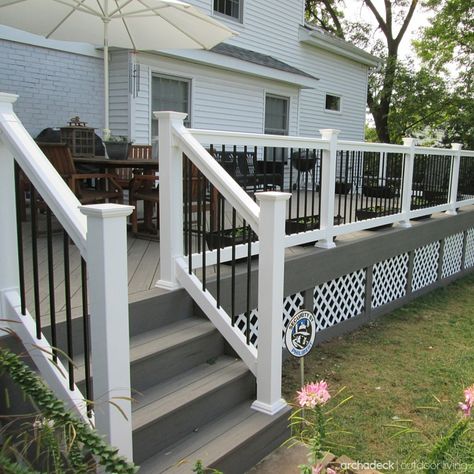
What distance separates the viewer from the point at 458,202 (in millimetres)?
7215

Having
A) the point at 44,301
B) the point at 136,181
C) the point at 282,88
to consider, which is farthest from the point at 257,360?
the point at 282,88

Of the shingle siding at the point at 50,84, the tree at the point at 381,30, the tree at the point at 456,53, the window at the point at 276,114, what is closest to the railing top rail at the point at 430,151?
the window at the point at 276,114

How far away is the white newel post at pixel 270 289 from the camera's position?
2582 millimetres

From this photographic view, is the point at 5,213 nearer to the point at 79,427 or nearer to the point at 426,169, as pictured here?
the point at 79,427

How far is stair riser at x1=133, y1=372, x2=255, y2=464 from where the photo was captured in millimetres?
2266

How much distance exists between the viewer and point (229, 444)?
2.40 metres

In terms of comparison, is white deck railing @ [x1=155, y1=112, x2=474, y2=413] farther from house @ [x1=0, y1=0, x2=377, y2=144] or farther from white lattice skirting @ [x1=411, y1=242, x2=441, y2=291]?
house @ [x1=0, y1=0, x2=377, y2=144]

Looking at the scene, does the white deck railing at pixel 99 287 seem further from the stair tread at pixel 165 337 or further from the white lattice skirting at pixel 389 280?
the white lattice skirting at pixel 389 280

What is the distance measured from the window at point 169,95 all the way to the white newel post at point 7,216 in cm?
576

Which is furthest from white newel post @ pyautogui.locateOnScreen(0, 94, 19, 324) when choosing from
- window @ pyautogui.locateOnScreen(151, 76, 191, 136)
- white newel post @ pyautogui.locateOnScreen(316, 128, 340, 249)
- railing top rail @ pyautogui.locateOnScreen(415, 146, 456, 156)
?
window @ pyautogui.locateOnScreen(151, 76, 191, 136)

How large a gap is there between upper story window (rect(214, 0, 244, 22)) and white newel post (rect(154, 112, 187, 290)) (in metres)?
7.02

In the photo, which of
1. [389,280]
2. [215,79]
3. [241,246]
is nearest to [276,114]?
[215,79]

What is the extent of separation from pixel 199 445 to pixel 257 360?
0.54 m

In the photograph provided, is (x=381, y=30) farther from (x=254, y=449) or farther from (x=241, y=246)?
(x=254, y=449)
